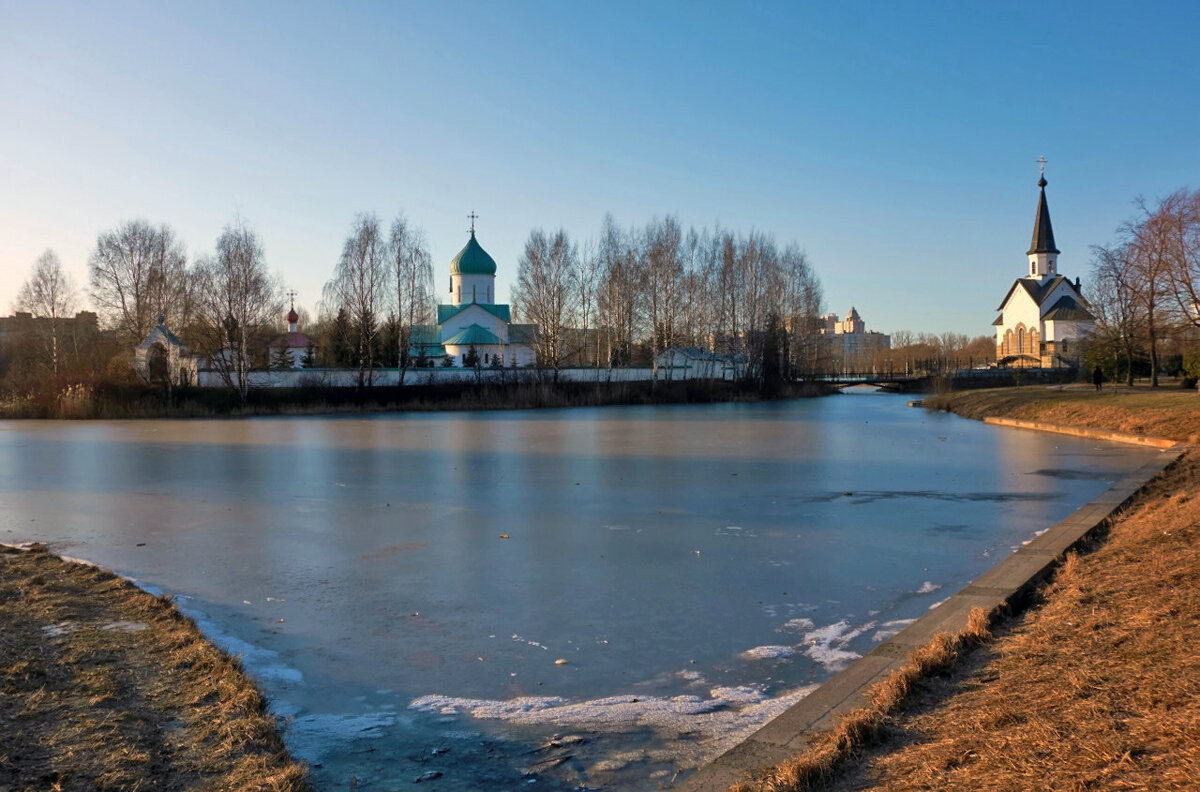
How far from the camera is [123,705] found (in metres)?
4.26

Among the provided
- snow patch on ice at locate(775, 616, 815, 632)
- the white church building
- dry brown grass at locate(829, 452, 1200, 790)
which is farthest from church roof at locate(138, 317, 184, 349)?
dry brown grass at locate(829, 452, 1200, 790)

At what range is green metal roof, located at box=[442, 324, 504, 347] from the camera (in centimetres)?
5522

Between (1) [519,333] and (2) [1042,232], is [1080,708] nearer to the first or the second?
(1) [519,333]

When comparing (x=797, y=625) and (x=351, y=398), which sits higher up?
(x=351, y=398)

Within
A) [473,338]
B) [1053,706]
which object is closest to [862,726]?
[1053,706]

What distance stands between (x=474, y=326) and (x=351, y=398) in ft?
54.8

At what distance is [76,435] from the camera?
2431 cm

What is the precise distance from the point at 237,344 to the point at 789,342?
34263 millimetres

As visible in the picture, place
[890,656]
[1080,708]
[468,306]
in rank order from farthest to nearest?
[468,306] < [890,656] < [1080,708]

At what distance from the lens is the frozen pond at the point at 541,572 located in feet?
14.1

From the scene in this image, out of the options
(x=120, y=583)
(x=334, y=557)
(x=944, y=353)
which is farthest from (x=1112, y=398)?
(x=944, y=353)

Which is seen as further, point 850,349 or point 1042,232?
point 850,349

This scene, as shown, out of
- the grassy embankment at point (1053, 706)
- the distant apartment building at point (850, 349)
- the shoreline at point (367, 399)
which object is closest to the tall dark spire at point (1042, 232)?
the distant apartment building at point (850, 349)

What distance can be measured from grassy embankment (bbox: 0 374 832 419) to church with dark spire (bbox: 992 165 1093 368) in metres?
31.5
